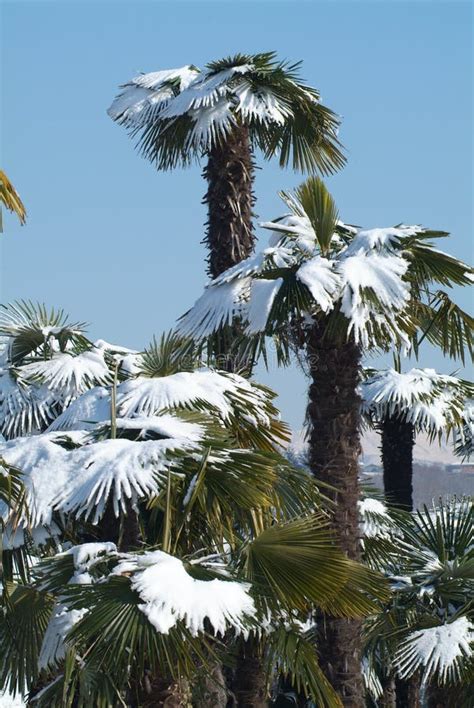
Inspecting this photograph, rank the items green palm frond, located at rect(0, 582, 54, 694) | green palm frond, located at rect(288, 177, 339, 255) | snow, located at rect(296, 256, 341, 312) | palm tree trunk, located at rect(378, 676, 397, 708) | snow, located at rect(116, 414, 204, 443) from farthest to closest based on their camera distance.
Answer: palm tree trunk, located at rect(378, 676, 397, 708) → green palm frond, located at rect(288, 177, 339, 255) → snow, located at rect(296, 256, 341, 312) → snow, located at rect(116, 414, 204, 443) → green palm frond, located at rect(0, 582, 54, 694)

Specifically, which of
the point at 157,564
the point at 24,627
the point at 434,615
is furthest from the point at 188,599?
the point at 434,615

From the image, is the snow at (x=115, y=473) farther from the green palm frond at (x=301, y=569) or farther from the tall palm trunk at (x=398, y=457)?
the tall palm trunk at (x=398, y=457)

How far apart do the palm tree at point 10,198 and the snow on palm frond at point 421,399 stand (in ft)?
41.8

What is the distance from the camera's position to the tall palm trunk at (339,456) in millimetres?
11320

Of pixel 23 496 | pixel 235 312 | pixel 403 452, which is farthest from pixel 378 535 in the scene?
pixel 403 452

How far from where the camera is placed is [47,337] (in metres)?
14.5

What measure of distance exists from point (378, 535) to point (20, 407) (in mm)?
4143

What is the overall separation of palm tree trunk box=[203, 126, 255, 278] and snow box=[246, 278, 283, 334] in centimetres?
391

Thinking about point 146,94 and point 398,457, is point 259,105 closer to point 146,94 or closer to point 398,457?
point 146,94

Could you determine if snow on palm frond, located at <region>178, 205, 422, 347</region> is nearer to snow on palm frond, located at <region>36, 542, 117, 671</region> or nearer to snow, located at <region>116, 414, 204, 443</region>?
snow, located at <region>116, 414, 204, 443</region>

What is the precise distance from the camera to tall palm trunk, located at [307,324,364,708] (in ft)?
37.1

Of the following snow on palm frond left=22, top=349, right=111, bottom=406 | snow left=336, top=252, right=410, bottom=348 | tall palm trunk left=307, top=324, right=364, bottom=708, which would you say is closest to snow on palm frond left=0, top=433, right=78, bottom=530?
snow left=336, top=252, right=410, bottom=348

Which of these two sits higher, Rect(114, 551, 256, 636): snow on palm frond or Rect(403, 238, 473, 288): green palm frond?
Rect(403, 238, 473, 288): green palm frond

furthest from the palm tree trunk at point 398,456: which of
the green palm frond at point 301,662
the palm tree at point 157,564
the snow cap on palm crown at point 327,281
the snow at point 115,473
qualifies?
the snow at point 115,473
